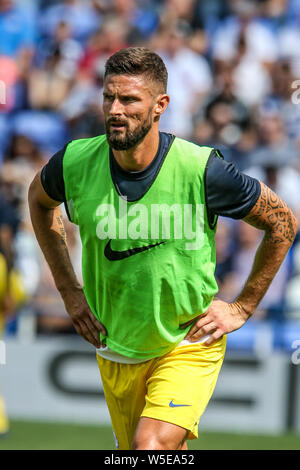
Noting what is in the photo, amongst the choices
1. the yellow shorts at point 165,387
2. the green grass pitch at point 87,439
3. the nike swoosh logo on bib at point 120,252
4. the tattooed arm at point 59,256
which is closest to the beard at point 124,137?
the nike swoosh logo on bib at point 120,252

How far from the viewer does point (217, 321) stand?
4.16m

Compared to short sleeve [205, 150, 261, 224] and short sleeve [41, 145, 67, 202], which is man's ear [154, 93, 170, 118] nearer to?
short sleeve [205, 150, 261, 224]

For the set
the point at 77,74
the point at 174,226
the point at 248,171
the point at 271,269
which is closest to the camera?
the point at 174,226

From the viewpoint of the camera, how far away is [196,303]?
403cm

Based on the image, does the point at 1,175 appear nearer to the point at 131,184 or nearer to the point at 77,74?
the point at 77,74

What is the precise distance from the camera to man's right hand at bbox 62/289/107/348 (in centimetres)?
422

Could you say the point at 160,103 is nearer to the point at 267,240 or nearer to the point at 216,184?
the point at 216,184

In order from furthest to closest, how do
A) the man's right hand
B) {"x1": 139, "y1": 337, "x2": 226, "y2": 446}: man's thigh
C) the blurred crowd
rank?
the blurred crowd
the man's right hand
{"x1": 139, "y1": 337, "x2": 226, "y2": 446}: man's thigh

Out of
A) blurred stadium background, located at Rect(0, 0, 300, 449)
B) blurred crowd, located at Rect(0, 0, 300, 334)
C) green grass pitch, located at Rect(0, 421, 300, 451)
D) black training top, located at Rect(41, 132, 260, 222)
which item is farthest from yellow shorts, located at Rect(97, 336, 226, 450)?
blurred crowd, located at Rect(0, 0, 300, 334)

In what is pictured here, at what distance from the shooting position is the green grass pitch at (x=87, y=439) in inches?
286

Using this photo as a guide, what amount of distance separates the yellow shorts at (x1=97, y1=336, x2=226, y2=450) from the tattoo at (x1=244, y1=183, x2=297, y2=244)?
0.66 metres

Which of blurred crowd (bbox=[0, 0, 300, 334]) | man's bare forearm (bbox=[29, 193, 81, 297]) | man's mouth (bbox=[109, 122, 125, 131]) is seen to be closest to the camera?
man's mouth (bbox=[109, 122, 125, 131])

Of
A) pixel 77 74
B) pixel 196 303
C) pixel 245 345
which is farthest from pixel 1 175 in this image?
pixel 196 303

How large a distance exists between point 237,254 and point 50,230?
4365 mm
